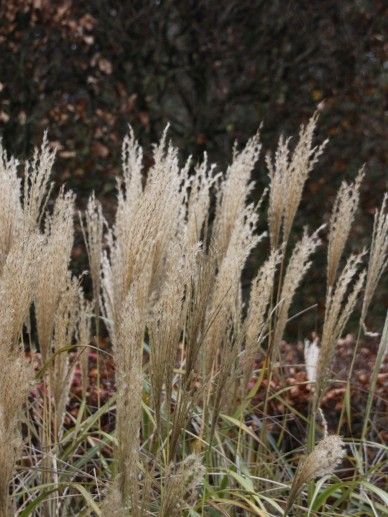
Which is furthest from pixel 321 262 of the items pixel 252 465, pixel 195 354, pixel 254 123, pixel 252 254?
pixel 195 354

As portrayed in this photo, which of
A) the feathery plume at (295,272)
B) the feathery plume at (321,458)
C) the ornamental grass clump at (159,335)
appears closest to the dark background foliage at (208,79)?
the ornamental grass clump at (159,335)

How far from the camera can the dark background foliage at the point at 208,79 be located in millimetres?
6461

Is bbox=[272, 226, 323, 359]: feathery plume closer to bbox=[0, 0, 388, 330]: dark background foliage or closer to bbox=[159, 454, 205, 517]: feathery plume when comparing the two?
bbox=[159, 454, 205, 517]: feathery plume

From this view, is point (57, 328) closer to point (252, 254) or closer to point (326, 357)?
point (326, 357)

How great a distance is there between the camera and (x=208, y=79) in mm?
6641

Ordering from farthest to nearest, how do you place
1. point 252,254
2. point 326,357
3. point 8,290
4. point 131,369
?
point 252,254 → point 326,357 → point 8,290 → point 131,369

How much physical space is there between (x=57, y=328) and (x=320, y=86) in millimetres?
4107

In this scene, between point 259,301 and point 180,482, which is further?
point 259,301

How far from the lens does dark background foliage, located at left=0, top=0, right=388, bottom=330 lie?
254 inches

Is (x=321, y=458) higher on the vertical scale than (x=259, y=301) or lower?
lower

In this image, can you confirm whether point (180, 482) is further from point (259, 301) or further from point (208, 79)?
point (208, 79)

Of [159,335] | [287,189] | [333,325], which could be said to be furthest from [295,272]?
[159,335]

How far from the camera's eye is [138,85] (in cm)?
658

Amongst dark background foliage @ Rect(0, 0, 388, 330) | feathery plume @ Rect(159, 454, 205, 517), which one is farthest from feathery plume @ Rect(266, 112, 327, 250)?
dark background foliage @ Rect(0, 0, 388, 330)
